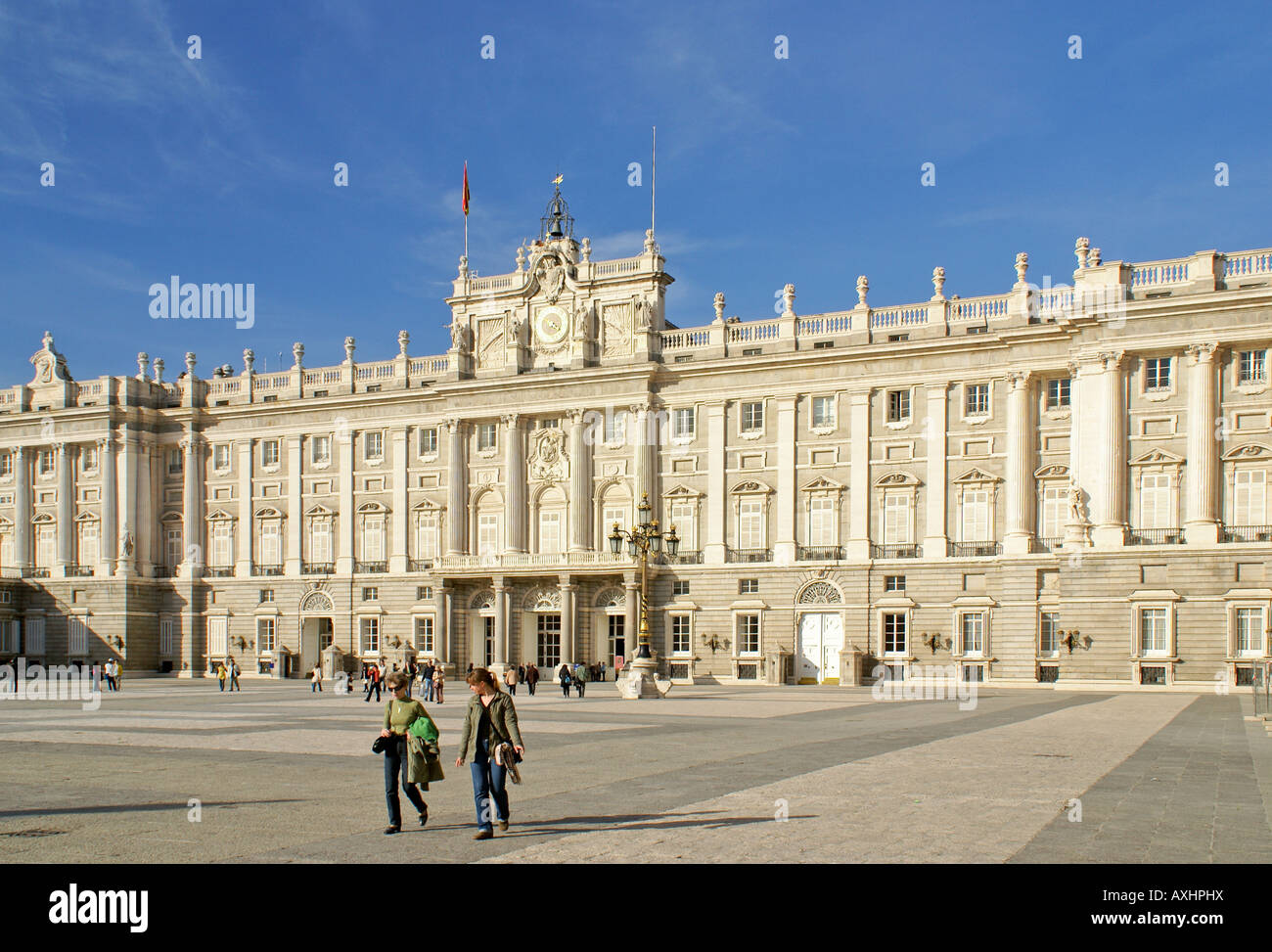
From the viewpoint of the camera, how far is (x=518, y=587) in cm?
6097

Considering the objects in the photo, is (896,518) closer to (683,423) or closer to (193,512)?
(683,423)

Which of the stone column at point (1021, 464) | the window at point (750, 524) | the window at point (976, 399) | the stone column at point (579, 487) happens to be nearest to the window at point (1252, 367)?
the stone column at point (1021, 464)

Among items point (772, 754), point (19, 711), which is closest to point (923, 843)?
point (772, 754)

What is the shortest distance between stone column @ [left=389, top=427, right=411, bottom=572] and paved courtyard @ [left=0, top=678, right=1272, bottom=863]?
112 ft

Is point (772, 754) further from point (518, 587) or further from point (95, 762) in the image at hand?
point (518, 587)

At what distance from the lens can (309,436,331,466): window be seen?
6719 centimetres

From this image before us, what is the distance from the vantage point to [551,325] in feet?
204

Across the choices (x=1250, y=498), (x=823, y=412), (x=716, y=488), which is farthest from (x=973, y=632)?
(x=716, y=488)

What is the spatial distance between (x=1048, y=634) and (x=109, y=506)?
48585 millimetres

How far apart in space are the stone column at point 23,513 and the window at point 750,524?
135 feet

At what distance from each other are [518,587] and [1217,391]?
1227 inches

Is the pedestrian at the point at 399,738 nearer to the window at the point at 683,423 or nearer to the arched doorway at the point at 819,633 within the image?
the arched doorway at the point at 819,633

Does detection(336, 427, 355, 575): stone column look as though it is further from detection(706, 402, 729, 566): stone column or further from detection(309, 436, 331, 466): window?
detection(706, 402, 729, 566): stone column

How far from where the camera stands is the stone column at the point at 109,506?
69.4 metres
